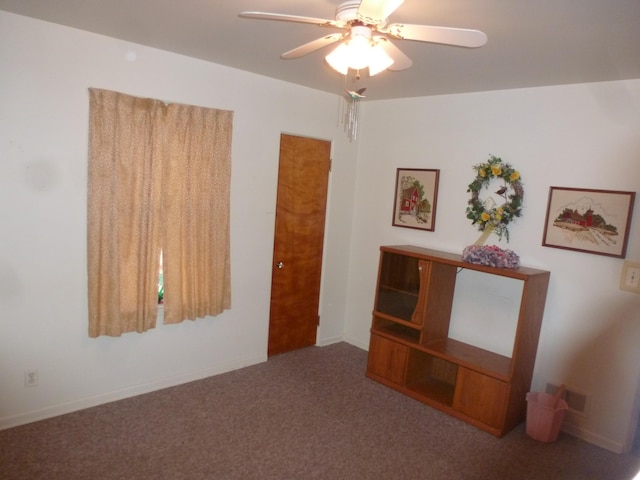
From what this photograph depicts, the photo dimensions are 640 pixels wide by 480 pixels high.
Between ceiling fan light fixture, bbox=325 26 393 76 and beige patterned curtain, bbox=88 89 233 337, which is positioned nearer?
ceiling fan light fixture, bbox=325 26 393 76

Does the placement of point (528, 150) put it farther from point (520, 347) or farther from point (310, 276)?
point (310, 276)

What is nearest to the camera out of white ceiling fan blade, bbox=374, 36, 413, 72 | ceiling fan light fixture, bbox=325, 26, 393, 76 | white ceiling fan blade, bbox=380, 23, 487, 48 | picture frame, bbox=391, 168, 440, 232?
white ceiling fan blade, bbox=380, 23, 487, 48

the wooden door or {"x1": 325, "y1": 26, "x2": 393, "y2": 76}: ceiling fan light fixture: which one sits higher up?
{"x1": 325, "y1": 26, "x2": 393, "y2": 76}: ceiling fan light fixture

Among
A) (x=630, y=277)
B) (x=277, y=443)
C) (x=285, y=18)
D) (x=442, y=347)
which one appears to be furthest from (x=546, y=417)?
(x=285, y=18)

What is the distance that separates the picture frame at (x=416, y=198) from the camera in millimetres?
3818

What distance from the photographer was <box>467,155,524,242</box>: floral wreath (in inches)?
128

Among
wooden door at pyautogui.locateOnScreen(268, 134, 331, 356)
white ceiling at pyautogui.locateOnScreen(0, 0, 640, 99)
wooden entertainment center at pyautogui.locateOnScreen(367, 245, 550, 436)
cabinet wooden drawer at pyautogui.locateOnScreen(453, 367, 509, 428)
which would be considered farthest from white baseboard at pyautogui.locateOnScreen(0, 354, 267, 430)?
white ceiling at pyautogui.locateOnScreen(0, 0, 640, 99)

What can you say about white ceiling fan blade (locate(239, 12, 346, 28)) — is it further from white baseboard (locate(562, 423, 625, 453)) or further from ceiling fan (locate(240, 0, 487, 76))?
white baseboard (locate(562, 423, 625, 453))

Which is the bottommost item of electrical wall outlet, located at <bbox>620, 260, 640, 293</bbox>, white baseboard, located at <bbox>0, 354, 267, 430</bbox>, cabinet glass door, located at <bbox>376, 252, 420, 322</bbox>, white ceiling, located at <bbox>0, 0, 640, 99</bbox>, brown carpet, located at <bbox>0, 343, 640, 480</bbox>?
brown carpet, located at <bbox>0, 343, 640, 480</bbox>

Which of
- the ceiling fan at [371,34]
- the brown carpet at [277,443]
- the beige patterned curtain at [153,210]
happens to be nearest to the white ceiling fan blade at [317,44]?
the ceiling fan at [371,34]

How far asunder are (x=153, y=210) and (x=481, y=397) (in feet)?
8.83

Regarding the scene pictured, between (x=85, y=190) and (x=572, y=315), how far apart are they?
343 cm

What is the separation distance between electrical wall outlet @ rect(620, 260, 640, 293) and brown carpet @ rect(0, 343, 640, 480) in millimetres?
1122

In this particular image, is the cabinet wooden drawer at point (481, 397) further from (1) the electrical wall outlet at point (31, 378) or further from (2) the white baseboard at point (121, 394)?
(1) the electrical wall outlet at point (31, 378)
